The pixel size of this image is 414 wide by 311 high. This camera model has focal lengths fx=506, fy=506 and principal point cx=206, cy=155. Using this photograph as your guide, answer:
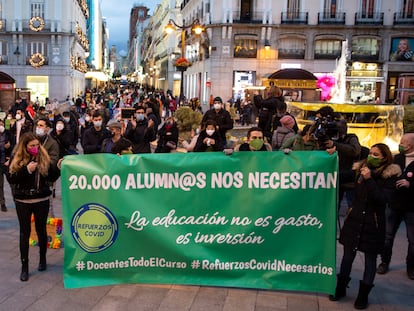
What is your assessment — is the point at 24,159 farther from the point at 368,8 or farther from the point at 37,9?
the point at 37,9

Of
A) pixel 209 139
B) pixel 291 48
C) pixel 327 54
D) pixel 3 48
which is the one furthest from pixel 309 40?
pixel 209 139

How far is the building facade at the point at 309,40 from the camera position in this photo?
131ft

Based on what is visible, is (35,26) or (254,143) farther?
(35,26)

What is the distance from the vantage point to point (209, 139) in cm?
743

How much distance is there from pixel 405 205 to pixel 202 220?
2593 millimetres

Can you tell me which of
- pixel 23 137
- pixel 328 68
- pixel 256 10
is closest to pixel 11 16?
pixel 256 10

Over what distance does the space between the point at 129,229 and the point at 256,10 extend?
37180 mm

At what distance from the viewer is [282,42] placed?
4053cm

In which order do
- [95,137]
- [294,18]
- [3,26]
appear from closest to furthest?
1. [95,137]
2. [294,18]
3. [3,26]

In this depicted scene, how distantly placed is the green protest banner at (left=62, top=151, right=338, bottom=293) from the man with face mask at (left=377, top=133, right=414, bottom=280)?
1202mm

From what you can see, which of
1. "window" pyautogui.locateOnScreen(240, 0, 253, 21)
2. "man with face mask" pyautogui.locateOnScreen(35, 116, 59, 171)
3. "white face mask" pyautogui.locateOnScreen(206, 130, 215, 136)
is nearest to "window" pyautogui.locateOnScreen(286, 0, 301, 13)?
"window" pyautogui.locateOnScreen(240, 0, 253, 21)

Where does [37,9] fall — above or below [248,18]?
above

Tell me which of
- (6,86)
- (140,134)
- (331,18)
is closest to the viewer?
(140,134)

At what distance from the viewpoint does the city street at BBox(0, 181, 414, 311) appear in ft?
17.4
